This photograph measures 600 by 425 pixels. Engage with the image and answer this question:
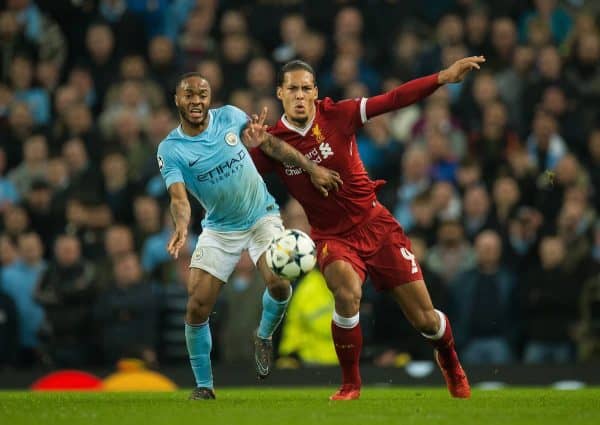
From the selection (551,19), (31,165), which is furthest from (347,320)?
(551,19)

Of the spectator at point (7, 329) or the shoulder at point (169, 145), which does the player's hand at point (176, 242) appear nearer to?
the shoulder at point (169, 145)

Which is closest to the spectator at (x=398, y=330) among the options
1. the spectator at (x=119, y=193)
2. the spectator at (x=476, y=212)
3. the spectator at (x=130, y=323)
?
the spectator at (x=476, y=212)

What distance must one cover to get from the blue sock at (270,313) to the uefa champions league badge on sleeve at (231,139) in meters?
1.17

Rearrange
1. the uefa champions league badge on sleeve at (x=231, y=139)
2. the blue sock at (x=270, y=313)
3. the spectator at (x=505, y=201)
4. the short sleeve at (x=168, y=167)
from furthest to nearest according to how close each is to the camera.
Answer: the spectator at (x=505, y=201) < the blue sock at (x=270, y=313) < the uefa champions league badge on sleeve at (x=231, y=139) < the short sleeve at (x=168, y=167)

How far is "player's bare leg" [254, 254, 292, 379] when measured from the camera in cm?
1073

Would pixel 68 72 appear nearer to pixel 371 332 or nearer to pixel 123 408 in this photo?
pixel 371 332

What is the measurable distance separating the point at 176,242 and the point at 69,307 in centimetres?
580

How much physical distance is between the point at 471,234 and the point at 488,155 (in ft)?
3.70

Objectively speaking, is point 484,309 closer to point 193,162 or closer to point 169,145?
point 193,162

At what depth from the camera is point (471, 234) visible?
15.3 m

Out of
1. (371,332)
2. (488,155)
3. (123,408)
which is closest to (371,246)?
(123,408)

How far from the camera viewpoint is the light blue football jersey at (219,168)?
10.6 metres

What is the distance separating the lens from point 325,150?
34.4ft

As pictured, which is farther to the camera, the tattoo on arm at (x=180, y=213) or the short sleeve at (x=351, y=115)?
the short sleeve at (x=351, y=115)
